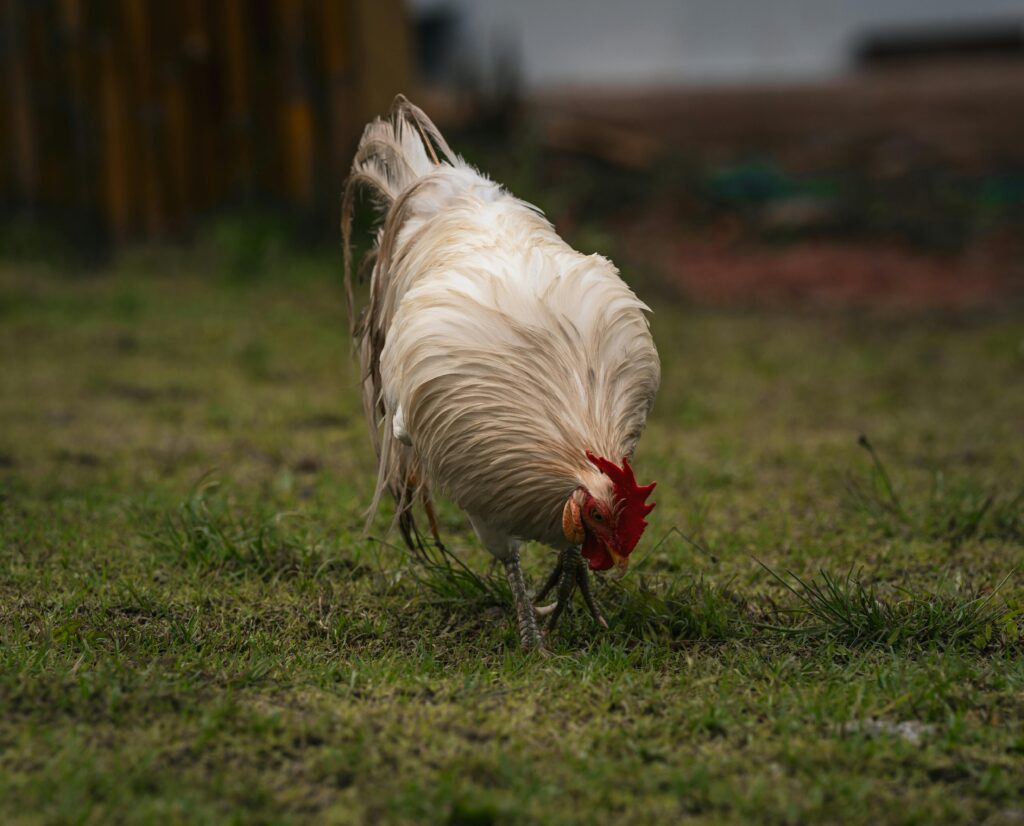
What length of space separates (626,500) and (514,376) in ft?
1.54

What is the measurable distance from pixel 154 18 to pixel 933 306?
20.3ft

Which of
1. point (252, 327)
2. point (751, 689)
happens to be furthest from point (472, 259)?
point (252, 327)

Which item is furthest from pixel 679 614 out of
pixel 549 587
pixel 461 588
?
pixel 461 588

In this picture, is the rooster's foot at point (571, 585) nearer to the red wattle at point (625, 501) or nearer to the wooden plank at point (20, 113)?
the red wattle at point (625, 501)

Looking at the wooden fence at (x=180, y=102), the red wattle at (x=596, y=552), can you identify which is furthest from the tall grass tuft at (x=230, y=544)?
the wooden fence at (x=180, y=102)

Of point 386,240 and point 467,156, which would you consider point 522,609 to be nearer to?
point 386,240

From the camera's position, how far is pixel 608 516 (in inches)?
116

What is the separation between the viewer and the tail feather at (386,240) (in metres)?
3.66

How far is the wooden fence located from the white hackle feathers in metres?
5.71

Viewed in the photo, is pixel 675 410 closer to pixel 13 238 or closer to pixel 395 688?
pixel 395 688

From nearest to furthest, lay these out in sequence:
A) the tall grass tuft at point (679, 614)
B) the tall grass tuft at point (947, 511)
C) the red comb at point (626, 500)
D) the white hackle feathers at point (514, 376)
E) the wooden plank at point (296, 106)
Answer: the red comb at point (626, 500)
the white hackle feathers at point (514, 376)
the tall grass tuft at point (679, 614)
the tall grass tuft at point (947, 511)
the wooden plank at point (296, 106)

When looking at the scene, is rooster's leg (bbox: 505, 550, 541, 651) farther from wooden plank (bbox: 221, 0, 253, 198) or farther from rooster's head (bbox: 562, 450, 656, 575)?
wooden plank (bbox: 221, 0, 253, 198)

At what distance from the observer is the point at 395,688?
2.96m

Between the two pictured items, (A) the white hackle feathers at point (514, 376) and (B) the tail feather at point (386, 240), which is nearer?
(A) the white hackle feathers at point (514, 376)
